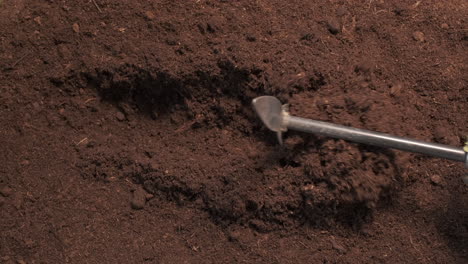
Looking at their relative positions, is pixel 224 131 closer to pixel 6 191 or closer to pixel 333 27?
pixel 333 27

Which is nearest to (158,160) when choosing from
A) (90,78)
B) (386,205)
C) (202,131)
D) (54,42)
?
(202,131)

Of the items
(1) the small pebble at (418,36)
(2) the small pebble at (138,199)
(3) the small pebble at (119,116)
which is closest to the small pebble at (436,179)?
(1) the small pebble at (418,36)

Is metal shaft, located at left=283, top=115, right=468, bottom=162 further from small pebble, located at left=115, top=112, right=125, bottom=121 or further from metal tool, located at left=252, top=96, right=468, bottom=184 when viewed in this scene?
small pebble, located at left=115, top=112, right=125, bottom=121

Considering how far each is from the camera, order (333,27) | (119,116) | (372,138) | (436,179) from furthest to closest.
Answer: (119,116), (333,27), (436,179), (372,138)

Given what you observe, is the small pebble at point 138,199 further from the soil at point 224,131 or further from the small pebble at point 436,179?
the small pebble at point 436,179

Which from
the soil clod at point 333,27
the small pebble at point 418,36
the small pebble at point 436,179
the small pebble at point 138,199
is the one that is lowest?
the small pebble at point 138,199

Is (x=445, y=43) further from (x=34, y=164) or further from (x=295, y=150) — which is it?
(x=34, y=164)

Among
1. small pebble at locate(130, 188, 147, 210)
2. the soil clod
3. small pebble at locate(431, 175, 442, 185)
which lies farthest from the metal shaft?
small pebble at locate(130, 188, 147, 210)

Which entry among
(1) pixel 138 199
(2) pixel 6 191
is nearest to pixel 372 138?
(1) pixel 138 199
